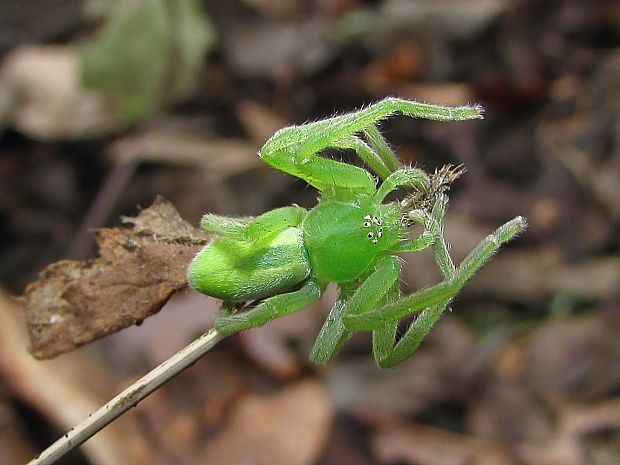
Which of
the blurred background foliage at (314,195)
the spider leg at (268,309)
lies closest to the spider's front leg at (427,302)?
the spider leg at (268,309)

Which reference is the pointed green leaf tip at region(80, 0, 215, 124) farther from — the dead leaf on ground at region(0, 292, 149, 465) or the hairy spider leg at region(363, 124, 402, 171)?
the hairy spider leg at region(363, 124, 402, 171)

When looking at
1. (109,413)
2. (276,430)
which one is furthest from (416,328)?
(276,430)

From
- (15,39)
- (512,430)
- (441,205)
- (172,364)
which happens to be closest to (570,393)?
(512,430)

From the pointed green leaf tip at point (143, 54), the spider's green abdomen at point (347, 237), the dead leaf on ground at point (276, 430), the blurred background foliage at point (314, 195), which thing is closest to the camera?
the spider's green abdomen at point (347, 237)

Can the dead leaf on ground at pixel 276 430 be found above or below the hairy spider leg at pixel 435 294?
below

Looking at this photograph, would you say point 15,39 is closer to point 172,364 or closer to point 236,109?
point 236,109

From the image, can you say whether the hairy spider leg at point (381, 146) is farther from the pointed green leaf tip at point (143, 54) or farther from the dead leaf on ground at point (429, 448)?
the pointed green leaf tip at point (143, 54)
